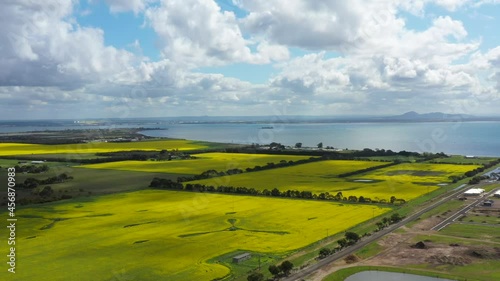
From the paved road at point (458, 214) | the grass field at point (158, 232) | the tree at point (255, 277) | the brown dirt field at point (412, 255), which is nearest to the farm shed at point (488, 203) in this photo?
the paved road at point (458, 214)

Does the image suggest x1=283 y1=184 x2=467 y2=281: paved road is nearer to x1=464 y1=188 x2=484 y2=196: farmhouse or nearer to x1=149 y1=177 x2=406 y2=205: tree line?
x1=149 y1=177 x2=406 y2=205: tree line

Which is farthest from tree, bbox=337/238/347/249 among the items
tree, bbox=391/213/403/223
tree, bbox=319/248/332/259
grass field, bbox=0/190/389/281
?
tree, bbox=391/213/403/223

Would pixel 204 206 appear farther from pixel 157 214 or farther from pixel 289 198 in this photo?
pixel 289 198

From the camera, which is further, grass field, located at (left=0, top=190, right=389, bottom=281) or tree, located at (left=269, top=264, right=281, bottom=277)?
grass field, located at (left=0, top=190, right=389, bottom=281)

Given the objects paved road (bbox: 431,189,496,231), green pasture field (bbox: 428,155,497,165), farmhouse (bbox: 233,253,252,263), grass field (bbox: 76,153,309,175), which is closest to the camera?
farmhouse (bbox: 233,253,252,263)

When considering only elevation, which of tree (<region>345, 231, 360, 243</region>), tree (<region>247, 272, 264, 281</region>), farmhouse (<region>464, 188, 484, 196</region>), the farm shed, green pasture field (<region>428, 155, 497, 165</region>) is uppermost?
green pasture field (<region>428, 155, 497, 165</region>)

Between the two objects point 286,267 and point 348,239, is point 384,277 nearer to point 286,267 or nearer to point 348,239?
point 286,267

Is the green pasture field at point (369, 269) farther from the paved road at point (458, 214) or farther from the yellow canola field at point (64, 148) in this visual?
the yellow canola field at point (64, 148)
